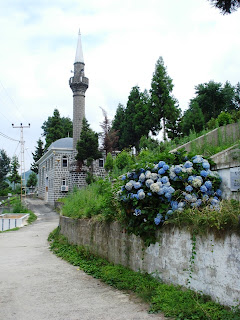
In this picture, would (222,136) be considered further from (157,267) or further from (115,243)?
(157,267)

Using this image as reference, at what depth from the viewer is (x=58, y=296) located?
559cm

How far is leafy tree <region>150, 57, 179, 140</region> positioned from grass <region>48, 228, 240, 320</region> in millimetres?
27887

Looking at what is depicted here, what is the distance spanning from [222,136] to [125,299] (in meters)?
6.06

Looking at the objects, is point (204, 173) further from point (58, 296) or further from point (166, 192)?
point (58, 296)

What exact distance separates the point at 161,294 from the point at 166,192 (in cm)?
154

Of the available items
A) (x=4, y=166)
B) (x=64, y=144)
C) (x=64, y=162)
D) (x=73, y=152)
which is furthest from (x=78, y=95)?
(x=4, y=166)

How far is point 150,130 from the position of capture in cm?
3781

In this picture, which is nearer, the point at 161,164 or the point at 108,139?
the point at 161,164

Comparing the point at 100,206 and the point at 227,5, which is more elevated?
the point at 227,5

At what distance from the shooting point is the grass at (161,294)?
4.04 m

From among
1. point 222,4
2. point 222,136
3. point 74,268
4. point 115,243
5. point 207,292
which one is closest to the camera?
point 207,292

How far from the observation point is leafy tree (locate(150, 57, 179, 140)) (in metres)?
34.1

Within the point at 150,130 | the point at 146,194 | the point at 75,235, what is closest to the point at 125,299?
the point at 146,194

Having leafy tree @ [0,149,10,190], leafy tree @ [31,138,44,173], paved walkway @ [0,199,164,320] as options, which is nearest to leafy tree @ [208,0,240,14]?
paved walkway @ [0,199,164,320]
